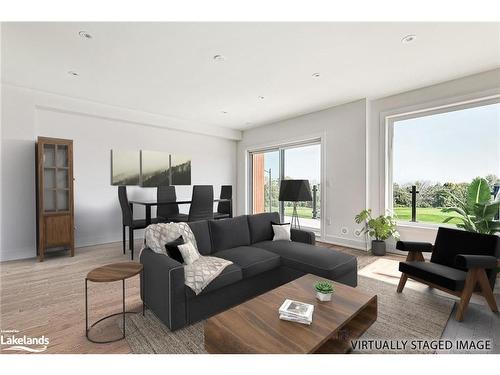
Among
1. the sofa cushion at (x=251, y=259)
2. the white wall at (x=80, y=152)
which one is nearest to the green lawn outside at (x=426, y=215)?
the sofa cushion at (x=251, y=259)

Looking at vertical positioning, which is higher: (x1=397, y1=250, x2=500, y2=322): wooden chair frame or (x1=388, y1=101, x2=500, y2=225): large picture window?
(x1=388, y1=101, x2=500, y2=225): large picture window

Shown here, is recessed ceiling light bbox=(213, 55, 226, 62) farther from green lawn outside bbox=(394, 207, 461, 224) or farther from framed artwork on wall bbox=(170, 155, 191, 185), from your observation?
green lawn outside bbox=(394, 207, 461, 224)

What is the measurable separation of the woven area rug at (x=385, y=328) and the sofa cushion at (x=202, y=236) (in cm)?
80

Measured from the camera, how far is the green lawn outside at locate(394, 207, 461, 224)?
13.1ft

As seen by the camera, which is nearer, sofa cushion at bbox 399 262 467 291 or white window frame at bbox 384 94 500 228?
sofa cushion at bbox 399 262 467 291

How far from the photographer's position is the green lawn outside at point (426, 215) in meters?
3.98

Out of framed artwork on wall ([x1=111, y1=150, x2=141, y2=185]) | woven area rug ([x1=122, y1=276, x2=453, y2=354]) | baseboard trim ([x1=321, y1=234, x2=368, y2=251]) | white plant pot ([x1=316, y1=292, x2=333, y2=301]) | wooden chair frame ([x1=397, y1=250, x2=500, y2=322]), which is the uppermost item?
framed artwork on wall ([x1=111, y1=150, x2=141, y2=185])

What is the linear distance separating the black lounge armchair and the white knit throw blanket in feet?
6.53

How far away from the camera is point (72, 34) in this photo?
2.49 metres

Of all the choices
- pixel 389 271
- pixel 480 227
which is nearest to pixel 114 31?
pixel 389 271

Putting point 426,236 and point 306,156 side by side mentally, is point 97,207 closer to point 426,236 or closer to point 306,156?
point 306,156
